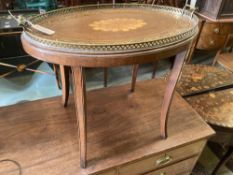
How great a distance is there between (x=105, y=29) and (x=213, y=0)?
46.7 inches

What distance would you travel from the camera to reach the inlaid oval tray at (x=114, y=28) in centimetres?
56

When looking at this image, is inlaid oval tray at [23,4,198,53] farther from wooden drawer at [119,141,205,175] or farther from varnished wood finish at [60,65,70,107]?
wooden drawer at [119,141,205,175]

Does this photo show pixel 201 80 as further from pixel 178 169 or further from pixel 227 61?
pixel 178 169

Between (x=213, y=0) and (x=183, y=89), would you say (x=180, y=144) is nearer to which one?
(x=183, y=89)

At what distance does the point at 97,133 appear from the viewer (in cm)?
91

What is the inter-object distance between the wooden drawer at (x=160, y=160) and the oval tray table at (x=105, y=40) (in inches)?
5.0

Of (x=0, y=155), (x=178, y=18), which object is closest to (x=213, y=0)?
(x=178, y=18)

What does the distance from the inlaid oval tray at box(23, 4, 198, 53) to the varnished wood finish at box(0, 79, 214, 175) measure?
17.1 inches

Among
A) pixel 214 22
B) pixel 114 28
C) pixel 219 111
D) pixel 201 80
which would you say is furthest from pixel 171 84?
pixel 214 22

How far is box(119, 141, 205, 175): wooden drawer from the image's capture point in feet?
2.78

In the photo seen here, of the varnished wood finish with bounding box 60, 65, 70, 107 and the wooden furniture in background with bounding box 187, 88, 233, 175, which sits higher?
the varnished wood finish with bounding box 60, 65, 70, 107

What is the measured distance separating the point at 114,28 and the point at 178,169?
0.74 metres

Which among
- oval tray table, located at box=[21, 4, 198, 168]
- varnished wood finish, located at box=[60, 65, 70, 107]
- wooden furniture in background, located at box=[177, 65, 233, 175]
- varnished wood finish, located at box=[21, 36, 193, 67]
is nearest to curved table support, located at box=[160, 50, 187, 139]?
oval tray table, located at box=[21, 4, 198, 168]

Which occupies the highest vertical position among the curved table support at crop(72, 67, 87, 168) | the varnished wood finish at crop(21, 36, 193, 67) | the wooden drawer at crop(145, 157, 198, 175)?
the varnished wood finish at crop(21, 36, 193, 67)
